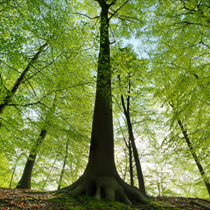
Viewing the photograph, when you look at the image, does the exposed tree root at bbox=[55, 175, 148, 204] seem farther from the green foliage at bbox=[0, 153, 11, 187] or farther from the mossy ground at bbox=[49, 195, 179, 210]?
the green foliage at bbox=[0, 153, 11, 187]

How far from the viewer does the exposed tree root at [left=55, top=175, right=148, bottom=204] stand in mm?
3571

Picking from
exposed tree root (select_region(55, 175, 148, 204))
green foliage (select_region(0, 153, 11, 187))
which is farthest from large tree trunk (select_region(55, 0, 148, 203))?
green foliage (select_region(0, 153, 11, 187))

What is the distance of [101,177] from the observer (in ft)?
12.6

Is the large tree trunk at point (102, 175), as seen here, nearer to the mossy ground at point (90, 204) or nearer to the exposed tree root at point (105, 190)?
the exposed tree root at point (105, 190)

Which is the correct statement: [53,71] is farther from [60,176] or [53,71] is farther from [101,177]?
[60,176]

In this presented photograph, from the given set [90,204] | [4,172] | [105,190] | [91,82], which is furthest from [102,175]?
[4,172]

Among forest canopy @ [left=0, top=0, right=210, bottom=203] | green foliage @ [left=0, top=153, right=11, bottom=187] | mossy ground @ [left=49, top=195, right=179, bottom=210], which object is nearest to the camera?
mossy ground @ [left=49, top=195, right=179, bottom=210]

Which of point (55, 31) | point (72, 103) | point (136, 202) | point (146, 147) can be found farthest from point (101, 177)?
point (146, 147)

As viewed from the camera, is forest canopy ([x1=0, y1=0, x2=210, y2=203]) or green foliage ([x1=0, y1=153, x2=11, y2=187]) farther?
green foliage ([x1=0, y1=153, x2=11, y2=187])

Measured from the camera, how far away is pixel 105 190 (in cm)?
357

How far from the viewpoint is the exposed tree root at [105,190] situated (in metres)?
3.57

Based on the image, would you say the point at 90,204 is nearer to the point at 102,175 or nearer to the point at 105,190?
the point at 105,190

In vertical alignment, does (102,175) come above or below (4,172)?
below

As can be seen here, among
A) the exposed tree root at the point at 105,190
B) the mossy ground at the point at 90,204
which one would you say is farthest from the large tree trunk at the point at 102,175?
the mossy ground at the point at 90,204
